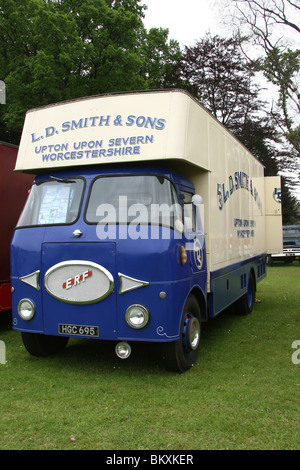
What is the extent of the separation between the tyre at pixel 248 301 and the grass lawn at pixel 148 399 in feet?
7.59

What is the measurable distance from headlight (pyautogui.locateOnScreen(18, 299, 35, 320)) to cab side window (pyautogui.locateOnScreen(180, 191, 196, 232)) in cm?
219

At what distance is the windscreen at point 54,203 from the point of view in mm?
5465

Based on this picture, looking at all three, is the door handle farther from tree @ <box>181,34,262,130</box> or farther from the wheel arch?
tree @ <box>181,34,262,130</box>

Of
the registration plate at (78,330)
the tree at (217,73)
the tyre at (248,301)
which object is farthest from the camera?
the tree at (217,73)

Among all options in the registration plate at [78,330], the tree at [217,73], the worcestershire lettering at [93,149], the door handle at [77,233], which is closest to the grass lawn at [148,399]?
the registration plate at [78,330]

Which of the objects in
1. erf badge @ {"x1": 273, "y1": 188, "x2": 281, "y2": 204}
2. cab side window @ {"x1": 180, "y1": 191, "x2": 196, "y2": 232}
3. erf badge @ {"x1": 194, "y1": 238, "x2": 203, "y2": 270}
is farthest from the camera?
erf badge @ {"x1": 273, "y1": 188, "x2": 281, "y2": 204}

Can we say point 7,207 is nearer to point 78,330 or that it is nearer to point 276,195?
point 78,330

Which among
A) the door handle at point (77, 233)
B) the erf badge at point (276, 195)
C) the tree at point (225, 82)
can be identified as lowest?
the door handle at point (77, 233)

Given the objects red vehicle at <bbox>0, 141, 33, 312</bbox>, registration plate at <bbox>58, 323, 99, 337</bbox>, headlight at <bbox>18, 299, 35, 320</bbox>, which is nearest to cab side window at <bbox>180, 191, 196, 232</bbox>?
registration plate at <bbox>58, 323, 99, 337</bbox>

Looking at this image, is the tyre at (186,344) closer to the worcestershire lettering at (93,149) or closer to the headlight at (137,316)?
the headlight at (137,316)

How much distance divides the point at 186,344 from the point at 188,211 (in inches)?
67.2

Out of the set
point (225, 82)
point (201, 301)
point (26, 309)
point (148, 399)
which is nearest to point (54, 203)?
point (26, 309)

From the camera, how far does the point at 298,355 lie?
241 inches

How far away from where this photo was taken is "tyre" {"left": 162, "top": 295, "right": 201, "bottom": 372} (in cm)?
519
